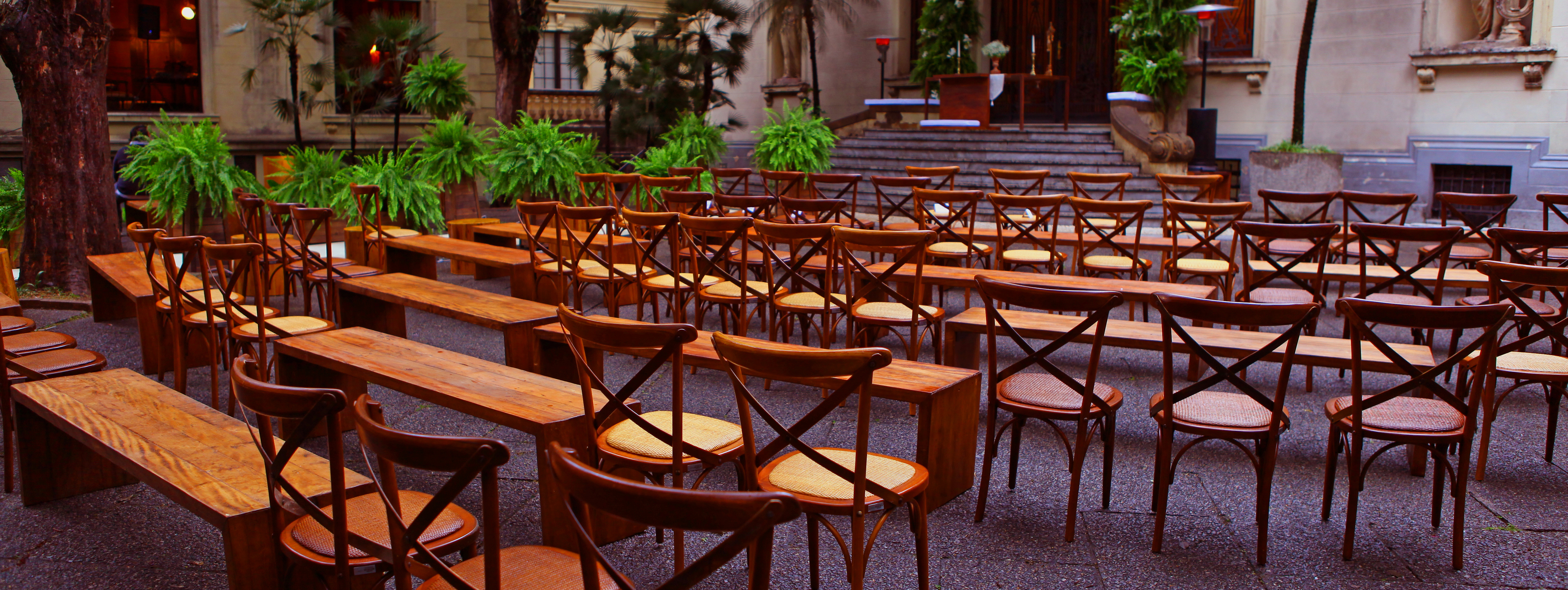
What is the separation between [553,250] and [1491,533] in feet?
20.0

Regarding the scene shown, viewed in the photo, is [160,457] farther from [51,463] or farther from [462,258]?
[462,258]

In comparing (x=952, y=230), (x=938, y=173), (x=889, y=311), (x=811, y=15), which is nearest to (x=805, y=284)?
(x=889, y=311)

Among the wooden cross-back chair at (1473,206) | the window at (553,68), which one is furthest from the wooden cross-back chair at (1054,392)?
the window at (553,68)

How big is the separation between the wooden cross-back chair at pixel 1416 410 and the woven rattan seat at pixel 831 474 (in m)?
1.35

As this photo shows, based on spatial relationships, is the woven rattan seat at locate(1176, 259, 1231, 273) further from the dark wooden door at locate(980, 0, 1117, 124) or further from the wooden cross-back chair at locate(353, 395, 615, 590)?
the dark wooden door at locate(980, 0, 1117, 124)

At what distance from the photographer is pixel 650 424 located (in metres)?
2.97

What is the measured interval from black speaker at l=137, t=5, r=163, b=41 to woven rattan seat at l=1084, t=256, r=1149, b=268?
15.7 meters

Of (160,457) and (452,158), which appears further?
(452,158)

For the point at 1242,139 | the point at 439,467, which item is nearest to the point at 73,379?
the point at 439,467

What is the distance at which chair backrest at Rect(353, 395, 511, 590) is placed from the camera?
184 cm

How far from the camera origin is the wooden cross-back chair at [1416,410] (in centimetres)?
305

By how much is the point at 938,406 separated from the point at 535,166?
21.0 feet

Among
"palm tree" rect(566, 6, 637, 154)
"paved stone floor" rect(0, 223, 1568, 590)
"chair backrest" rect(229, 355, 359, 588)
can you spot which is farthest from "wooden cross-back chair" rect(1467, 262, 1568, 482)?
"palm tree" rect(566, 6, 637, 154)

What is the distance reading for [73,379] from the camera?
12.8 ft
